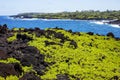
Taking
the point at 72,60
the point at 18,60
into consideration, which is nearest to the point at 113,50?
the point at 72,60

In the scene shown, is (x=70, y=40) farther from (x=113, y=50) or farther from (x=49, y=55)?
(x=49, y=55)

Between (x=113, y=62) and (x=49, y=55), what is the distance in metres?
5.18

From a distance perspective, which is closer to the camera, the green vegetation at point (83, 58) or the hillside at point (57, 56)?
the hillside at point (57, 56)

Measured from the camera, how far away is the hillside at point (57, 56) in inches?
882

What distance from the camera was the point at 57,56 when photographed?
89.2 feet

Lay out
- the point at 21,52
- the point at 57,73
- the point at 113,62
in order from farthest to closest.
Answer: the point at 113,62, the point at 21,52, the point at 57,73

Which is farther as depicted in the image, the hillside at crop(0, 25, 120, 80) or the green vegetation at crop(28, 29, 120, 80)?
the green vegetation at crop(28, 29, 120, 80)

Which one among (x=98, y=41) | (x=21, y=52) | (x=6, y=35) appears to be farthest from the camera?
(x=98, y=41)

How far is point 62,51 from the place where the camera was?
28.6 metres

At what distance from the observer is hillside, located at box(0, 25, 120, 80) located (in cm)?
2239

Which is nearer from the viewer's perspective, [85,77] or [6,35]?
[85,77]

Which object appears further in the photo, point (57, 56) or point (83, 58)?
point (83, 58)

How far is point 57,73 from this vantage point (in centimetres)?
2334

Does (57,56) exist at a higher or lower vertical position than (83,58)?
higher
